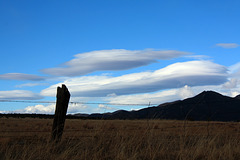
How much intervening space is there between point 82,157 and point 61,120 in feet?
6.81

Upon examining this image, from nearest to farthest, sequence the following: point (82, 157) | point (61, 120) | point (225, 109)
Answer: point (82, 157) → point (61, 120) → point (225, 109)

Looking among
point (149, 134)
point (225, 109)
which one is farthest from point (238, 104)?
point (149, 134)

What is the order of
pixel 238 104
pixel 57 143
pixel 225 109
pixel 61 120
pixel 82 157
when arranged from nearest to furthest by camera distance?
pixel 82 157, pixel 57 143, pixel 61 120, pixel 225 109, pixel 238 104

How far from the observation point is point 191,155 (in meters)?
5.88

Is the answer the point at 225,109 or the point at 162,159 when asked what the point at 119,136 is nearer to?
the point at 162,159

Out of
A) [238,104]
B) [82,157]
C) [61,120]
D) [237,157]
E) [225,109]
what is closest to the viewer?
[82,157]

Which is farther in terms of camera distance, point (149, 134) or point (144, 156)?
point (149, 134)

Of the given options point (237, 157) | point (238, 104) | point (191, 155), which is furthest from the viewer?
point (238, 104)

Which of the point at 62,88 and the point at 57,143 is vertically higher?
the point at 62,88

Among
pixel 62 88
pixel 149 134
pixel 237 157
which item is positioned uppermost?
pixel 62 88

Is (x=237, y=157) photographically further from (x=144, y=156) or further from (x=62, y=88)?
(x=62, y=88)

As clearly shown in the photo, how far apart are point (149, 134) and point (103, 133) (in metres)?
1.14

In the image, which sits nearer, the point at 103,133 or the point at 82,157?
the point at 82,157

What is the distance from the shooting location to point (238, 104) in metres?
139
